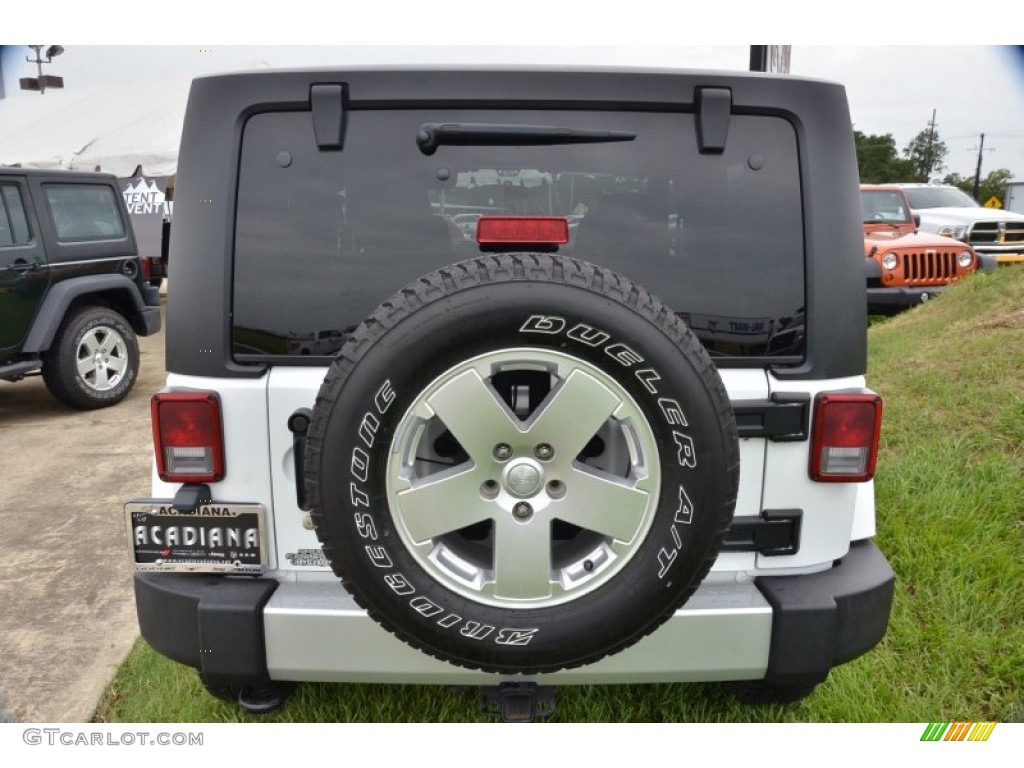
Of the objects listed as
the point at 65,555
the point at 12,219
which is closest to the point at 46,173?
the point at 12,219

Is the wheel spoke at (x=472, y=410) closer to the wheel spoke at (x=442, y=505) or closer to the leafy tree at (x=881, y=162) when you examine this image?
the wheel spoke at (x=442, y=505)

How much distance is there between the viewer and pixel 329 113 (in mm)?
1840

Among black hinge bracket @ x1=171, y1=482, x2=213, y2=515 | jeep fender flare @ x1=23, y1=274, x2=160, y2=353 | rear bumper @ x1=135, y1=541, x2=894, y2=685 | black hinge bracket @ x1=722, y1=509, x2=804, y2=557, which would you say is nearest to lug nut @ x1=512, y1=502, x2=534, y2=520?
rear bumper @ x1=135, y1=541, x2=894, y2=685

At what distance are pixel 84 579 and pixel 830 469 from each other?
3221mm

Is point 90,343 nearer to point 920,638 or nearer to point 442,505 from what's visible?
point 442,505

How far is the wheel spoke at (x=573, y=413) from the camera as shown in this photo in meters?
1.64

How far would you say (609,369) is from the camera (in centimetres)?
164

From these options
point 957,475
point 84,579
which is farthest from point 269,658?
point 957,475

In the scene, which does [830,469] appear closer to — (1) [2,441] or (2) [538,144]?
(2) [538,144]

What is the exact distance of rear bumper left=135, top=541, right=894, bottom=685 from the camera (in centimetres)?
188

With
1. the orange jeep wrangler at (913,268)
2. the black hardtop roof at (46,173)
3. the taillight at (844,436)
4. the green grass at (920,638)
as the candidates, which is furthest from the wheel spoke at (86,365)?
the orange jeep wrangler at (913,268)

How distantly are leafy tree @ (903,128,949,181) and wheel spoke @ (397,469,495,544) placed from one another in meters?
68.2

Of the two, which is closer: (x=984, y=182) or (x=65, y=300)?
(x=65, y=300)

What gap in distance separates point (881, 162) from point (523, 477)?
217 feet
